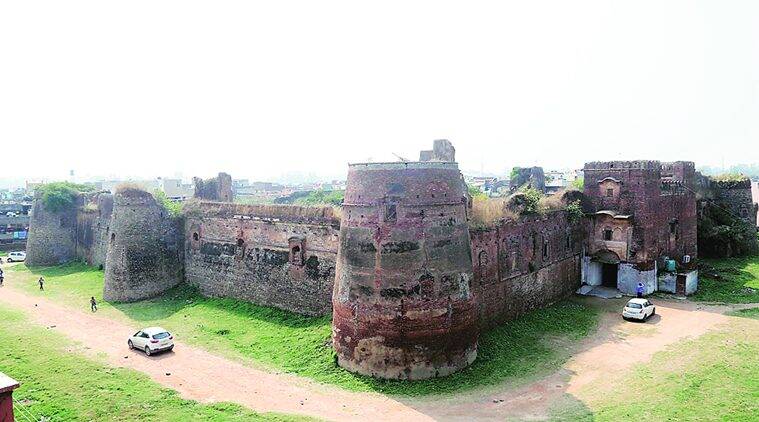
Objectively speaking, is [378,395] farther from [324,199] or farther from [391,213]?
[324,199]

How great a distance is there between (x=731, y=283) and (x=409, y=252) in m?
21.4

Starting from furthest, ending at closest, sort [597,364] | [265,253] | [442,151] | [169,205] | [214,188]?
[214,188] < [169,205] < [265,253] < [442,151] < [597,364]

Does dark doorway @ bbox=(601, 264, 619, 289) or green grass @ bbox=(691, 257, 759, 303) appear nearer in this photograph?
green grass @ bbox=(691, 257, 759, 303)

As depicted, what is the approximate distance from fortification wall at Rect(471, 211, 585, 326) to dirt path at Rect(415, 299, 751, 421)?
2912 mm

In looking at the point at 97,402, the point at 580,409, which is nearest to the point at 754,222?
the point at 580,409

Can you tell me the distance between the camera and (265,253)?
935 inches

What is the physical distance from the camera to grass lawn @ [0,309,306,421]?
14.5 metres

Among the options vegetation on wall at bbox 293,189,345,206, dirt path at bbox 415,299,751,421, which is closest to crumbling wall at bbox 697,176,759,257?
dirt path at bbox 415,299,751,421

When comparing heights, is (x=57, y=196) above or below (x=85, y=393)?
above

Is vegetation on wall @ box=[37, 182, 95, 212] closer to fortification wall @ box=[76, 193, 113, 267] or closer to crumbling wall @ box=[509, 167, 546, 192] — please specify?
fortification wall @ box=[76, 193, 113, 267]

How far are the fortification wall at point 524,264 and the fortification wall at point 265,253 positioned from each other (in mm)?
5811

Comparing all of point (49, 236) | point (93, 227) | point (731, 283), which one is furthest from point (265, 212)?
point (731, 283)

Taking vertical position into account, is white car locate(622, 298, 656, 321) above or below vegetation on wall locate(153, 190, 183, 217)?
below

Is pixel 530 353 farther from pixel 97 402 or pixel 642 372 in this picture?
pixel 97 402
